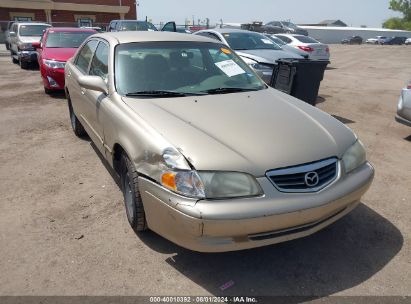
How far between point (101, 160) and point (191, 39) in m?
2.00

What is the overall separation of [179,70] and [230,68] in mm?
626

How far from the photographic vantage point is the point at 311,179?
2.54 metres

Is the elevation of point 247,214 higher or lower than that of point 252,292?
higher

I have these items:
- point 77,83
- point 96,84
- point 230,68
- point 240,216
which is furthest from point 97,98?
point 240,216

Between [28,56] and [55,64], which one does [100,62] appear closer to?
[55,64]

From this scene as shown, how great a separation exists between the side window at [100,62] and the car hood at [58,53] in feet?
15.0

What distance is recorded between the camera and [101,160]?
4844 millimetres

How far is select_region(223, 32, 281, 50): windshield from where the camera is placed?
27.9 ft

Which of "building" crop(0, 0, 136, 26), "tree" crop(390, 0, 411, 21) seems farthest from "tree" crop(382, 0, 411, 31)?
"building" crop(0, 0, 136, 26)

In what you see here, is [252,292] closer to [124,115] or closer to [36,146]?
[124,115]

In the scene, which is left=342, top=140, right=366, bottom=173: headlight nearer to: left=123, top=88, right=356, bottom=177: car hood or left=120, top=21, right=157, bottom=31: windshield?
left=123, top=88, right=356, bottom=177: car hood

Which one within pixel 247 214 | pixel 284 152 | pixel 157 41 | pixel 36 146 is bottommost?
pixel 36 146

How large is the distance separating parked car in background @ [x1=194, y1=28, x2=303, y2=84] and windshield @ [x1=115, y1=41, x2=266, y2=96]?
11.7ft

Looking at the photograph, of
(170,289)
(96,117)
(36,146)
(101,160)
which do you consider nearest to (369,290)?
(170,289)
